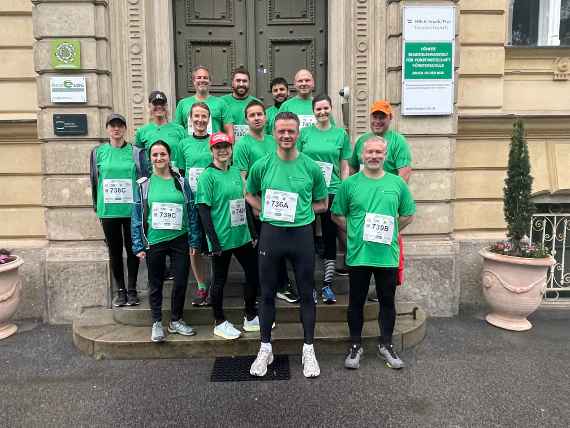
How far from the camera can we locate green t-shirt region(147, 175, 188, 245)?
3916 mm

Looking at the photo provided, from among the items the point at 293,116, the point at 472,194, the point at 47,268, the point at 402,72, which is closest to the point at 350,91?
the point at 402,72

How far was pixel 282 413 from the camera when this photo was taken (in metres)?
3.27

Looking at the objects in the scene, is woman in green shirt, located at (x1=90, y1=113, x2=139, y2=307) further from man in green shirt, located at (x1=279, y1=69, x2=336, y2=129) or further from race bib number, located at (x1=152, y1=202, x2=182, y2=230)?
man in green shirt, located at (x1=279, y1=69, x2=336, y2=129)

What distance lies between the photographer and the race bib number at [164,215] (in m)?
3.91

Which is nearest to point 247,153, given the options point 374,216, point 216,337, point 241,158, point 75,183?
point 241,158

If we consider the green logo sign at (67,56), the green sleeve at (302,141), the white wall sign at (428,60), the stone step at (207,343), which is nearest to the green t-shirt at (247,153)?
the green sleeve at (302,141)

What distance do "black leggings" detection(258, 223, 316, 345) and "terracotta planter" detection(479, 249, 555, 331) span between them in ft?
7.65

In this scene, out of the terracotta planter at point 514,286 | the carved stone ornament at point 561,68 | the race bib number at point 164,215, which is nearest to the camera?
the race bib number at point 164,215

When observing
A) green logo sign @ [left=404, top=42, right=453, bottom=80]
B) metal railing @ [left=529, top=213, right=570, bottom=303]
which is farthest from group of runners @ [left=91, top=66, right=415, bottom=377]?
metal railing @ [left=529, top=213, right=570, bottom=303]

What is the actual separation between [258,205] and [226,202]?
31 centimetres

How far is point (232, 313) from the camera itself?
4.59 metres

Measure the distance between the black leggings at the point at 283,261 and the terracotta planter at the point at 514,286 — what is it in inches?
91.7

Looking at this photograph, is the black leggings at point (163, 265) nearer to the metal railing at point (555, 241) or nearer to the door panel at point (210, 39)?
the door panel at point (210, 39)

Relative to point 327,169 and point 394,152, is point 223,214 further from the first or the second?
point 394,152
